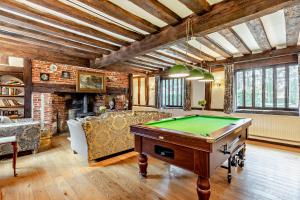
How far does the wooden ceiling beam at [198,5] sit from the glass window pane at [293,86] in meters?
3.89

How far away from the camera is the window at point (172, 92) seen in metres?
7.86

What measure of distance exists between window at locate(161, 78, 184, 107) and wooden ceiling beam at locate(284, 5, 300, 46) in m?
4.17

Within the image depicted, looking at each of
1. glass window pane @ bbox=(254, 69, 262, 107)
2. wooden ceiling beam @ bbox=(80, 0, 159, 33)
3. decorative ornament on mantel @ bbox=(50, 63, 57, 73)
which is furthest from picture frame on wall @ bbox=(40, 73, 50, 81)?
glass window pane @ bbox=(254, 69, 262, 107)

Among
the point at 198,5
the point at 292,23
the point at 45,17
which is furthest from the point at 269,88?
the point at 45,17

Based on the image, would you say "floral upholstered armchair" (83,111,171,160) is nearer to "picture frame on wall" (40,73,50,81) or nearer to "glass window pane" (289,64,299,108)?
"picture frame on wall" (40,73,50,81)

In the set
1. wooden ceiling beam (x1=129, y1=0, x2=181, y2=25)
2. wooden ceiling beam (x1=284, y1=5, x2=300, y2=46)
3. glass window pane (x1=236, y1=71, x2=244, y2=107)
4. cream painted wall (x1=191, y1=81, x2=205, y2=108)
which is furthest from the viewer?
cream painted wall (x1=191, y1=81, x2=205, y2=108)

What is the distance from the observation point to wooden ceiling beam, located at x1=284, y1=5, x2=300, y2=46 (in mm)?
2736

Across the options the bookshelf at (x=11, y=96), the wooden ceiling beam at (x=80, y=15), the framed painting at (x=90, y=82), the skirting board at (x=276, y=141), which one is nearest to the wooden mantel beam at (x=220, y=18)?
the wooden ceiling beam at (x=80, y=15)

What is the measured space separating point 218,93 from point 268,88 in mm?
1541

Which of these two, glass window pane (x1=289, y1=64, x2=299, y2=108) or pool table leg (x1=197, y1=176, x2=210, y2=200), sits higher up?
glass window pane (x1=289, y1=64, x2=299, y2=108)

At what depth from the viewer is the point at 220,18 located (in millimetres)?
2580

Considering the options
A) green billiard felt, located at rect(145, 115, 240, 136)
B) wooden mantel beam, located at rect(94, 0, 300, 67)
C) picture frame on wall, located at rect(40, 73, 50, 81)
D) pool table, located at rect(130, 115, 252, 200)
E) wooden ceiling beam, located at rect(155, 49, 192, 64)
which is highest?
wooden ceiling beam, located at rect(155, 49, 192, 64)

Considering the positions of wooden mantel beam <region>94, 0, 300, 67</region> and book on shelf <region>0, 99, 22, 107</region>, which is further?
book on shelf <region>0, 99, 22, 107</region>

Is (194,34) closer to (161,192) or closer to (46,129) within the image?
(161,192)
